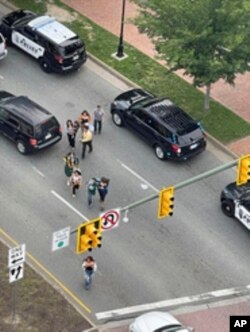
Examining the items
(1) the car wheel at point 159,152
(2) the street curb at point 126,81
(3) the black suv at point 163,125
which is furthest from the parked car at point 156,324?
(2) the street curb at point 126,81

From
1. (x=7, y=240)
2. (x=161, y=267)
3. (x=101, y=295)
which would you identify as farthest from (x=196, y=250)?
(x=7, y=240)

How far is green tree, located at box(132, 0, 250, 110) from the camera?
1404 inches

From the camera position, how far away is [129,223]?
3378cm

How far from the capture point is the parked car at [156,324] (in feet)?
92.1

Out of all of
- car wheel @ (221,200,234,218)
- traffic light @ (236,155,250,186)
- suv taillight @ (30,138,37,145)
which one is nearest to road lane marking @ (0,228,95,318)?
suv taillight @ (30,138,37,145)

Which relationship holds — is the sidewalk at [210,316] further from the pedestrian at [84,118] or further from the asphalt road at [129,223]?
the pedestrian at [84,118]

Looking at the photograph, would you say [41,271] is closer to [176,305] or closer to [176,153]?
[176,305]

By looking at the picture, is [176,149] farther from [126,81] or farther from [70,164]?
[126,81]

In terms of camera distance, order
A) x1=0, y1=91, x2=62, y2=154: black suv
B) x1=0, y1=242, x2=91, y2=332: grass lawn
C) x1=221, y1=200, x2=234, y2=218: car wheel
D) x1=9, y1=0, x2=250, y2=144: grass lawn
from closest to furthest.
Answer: x1=0, y1=242, x2=91, y2=332: grass lawn < x1=221, y1=200, x2=234, y2=218: car wheel < x1=0, y1=91, x2=62, y2=154: black suv < x1=9, y1=0, x2=250, y2=144: grass lawn

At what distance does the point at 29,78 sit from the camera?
41.2m

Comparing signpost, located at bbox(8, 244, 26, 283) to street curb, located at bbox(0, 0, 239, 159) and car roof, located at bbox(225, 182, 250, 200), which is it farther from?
street curb, located at bbox(0, 0, 239, 159)

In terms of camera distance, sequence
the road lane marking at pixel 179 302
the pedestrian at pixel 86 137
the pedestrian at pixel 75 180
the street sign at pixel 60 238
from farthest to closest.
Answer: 1. the pedestrian at pixel 86 137
2. the pedestrian at pixel 75 180
3. the road lane marking at pixel 179 302
4. the street sign at pixel 60 238

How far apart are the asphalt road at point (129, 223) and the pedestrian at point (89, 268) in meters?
0.60

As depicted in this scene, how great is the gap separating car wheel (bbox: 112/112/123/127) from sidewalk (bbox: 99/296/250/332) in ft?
34.3
